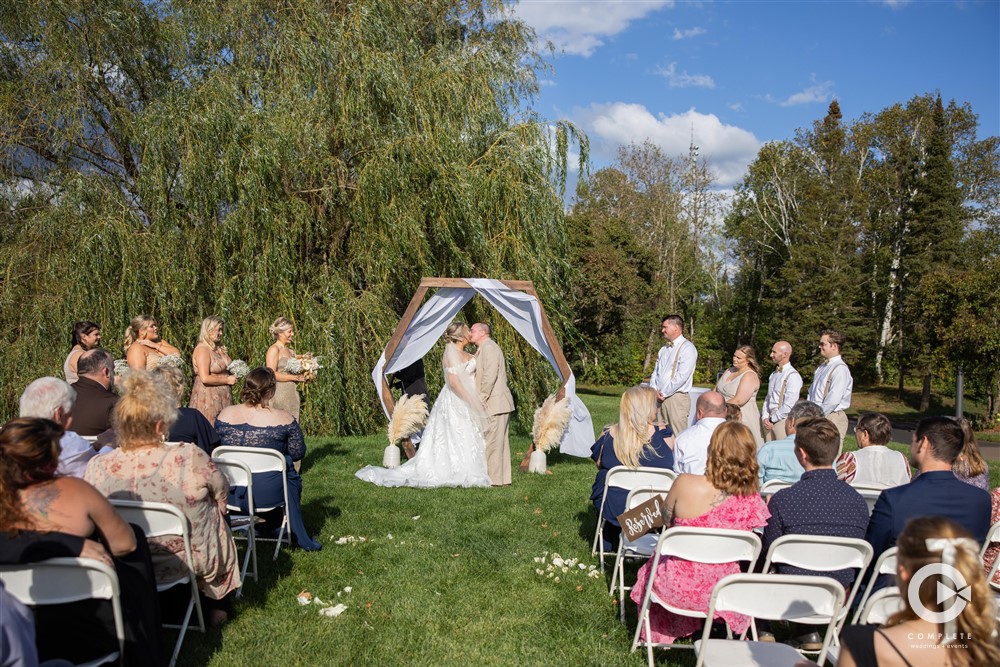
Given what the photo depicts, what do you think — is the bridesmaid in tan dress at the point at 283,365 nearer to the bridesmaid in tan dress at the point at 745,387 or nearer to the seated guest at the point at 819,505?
the bridesmaid in tan dress at the point at 745,387

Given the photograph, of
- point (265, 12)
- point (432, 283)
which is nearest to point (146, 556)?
point (432, 283)

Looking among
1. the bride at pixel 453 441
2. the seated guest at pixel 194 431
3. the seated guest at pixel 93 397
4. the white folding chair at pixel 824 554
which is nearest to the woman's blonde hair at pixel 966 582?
the white folding chair at pixel 824 554

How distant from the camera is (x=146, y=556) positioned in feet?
10.7

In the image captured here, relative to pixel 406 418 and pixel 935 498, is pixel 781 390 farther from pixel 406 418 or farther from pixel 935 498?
pixel 406 418

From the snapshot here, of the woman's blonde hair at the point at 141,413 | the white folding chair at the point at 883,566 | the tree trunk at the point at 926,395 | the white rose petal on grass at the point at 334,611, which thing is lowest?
the tree trunk at the point at 926,395

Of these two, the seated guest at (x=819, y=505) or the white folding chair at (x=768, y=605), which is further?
the seated guest at (x=819, y=505)

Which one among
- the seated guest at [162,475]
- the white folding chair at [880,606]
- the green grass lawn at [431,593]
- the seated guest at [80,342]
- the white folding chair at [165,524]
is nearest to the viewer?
the white folding chair at [880,606]

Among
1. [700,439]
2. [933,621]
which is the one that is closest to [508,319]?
[700,439]

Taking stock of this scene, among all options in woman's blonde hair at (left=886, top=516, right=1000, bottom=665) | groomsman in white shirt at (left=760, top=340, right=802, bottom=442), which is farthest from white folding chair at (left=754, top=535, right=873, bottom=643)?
groomsman in white shirt at (left=760, top=340, right=802, bottom=442)

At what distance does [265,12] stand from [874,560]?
11.3m

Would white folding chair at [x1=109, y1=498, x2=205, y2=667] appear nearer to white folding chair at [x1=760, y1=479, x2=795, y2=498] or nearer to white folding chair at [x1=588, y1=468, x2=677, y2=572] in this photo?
white folding chair at [x1=588, y1=468, x2=677, y2=572]

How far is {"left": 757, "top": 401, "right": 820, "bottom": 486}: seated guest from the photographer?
522cm

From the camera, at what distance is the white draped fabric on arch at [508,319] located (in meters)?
8.84

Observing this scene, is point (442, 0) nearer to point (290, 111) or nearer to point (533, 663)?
point (290, 111)
